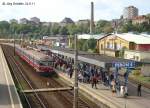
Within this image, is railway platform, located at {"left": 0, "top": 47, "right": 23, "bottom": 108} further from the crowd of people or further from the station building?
the station building

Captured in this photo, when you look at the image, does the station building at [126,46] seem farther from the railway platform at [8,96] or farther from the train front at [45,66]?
the railway platform at [8,96]

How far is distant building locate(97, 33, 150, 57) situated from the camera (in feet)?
233

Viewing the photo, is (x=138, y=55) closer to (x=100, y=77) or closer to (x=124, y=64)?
(x=100, y=77)

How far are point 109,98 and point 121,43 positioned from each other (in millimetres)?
44955

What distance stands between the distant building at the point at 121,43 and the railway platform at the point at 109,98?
113 feet

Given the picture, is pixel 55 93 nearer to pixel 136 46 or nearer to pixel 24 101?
pixel 24 101

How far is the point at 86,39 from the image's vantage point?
98.1m

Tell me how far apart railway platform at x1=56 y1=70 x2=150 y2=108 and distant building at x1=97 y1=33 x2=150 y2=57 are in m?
34.4

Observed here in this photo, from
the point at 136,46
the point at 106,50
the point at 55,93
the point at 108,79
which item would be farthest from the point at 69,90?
the point at 106,50

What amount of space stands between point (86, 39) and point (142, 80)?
180 ft

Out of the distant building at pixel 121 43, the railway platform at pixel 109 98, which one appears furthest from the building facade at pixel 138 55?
the railway platform at pixel 109 98

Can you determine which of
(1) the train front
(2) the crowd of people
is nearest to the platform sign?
(2) the crowd of people

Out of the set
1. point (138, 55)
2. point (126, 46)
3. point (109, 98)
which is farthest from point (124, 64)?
point (126, 46)

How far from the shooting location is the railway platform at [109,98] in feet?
92.6
